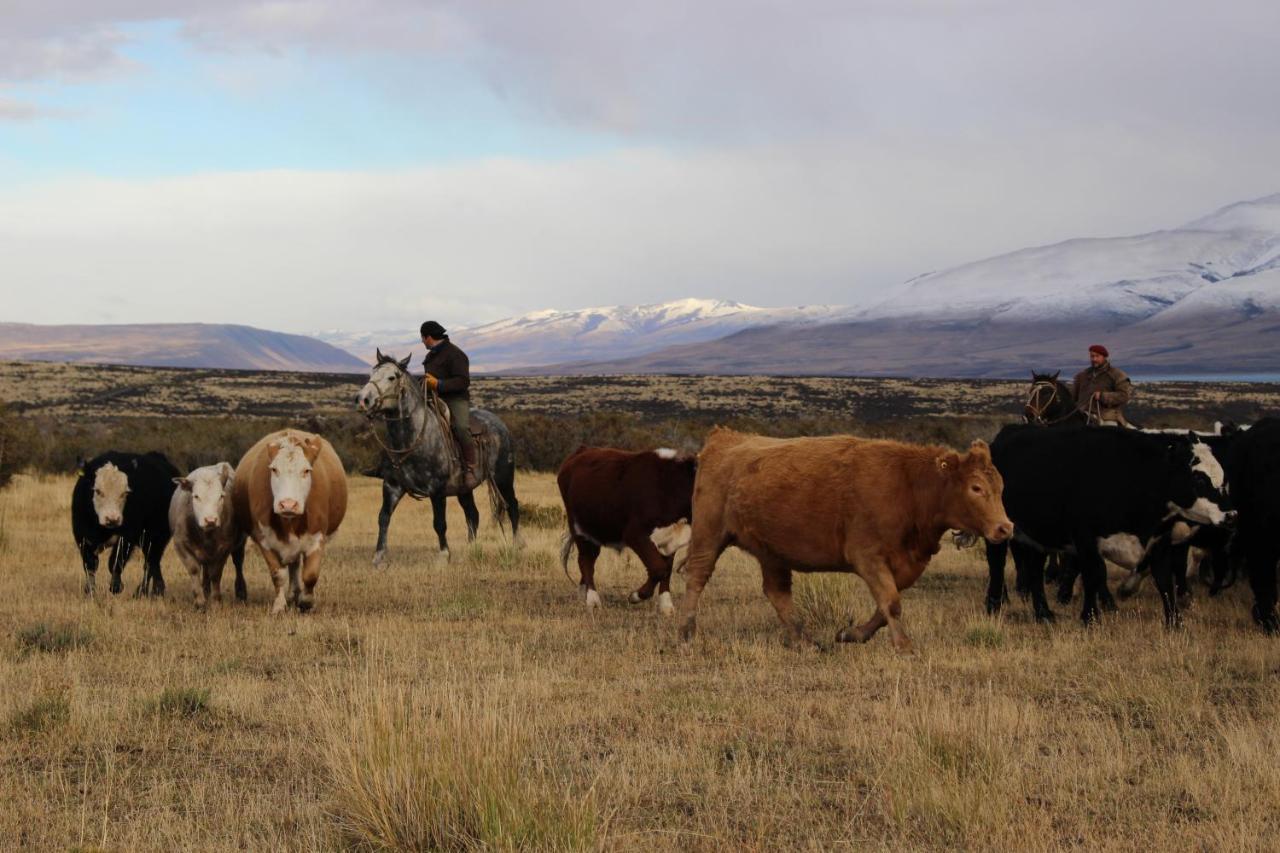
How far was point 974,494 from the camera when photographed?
8.98 meters

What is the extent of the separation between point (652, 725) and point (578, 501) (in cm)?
532

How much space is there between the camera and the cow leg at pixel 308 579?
11570mm

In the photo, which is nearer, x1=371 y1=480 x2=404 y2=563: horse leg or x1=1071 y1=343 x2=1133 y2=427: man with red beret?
x1=1071 y1=343 x2=1133 y2=427: man with red beret

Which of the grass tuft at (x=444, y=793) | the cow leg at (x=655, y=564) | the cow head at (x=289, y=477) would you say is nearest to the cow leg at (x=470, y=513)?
the cow head at (x=289, y=477)

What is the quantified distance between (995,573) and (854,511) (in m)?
2.88

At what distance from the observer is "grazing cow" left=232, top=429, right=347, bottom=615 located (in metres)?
11.2

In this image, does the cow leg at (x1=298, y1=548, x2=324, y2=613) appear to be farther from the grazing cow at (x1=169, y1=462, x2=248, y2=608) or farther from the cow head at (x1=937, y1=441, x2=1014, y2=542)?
the cow head at (x1=937, y1=441, x2=1014, y2=542)

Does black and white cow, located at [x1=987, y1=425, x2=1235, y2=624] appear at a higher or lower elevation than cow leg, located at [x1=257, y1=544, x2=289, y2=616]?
higher

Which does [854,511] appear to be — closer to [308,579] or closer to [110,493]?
→ [308,579]

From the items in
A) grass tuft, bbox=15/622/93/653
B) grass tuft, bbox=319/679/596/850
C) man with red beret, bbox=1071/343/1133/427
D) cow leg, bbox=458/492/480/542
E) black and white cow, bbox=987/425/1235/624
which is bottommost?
cow leg, bbox=458/492/480/542

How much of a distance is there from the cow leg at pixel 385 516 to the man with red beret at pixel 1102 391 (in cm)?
813

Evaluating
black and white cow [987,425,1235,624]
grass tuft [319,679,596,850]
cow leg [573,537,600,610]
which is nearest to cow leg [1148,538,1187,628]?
black and white cow [987,425,1235,624]

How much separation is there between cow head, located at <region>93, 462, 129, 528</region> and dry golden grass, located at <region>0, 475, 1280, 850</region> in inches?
35.9

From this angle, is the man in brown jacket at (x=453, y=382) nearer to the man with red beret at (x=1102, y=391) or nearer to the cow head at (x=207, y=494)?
the cow head at (x=207, y=494)
